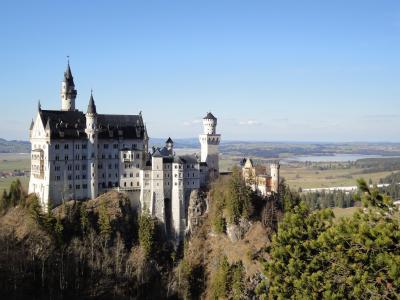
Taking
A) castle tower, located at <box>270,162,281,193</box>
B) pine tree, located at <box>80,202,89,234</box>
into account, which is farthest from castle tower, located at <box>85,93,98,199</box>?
castle tower, located at <box>270,162,281,193</box>

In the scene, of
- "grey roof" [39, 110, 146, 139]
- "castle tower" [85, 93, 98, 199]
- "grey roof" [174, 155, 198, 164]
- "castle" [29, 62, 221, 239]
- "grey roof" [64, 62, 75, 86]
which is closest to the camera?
"castle" [29, 62, 221, 239]

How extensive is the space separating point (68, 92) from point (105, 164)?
17.9m

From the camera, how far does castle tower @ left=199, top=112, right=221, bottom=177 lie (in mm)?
102481

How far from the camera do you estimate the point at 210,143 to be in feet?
338

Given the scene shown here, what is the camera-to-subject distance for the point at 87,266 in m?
85.2

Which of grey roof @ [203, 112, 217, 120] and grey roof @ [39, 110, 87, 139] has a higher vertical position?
grey roof @ [203, 112, 217, 120]

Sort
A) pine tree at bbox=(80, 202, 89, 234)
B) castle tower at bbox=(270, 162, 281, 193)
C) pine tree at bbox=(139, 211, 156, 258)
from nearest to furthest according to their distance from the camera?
pine tree at bbox=(80, 202, 89, 234), pine tree at bbox=(139, 211, 156, 258), castle tower at bbox=(270, 162, 281, 193)

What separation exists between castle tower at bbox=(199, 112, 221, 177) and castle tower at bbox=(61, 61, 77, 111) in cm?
2845

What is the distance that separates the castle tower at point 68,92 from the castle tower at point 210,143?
28.4 meters

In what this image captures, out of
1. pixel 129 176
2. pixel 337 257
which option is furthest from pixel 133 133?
pixel 337 257

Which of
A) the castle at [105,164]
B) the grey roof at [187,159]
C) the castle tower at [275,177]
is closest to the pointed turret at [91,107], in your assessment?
the castle at [105,164]

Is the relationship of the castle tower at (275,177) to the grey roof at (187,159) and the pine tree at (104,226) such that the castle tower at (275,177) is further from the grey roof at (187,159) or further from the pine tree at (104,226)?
the pine tree at (104,226)

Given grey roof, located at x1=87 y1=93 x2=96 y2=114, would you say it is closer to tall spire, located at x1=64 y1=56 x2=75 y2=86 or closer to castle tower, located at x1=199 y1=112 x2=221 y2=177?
tall spire, located at x1=64 y1=56 x2=75 y2=86

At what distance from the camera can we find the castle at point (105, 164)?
90625 mm
